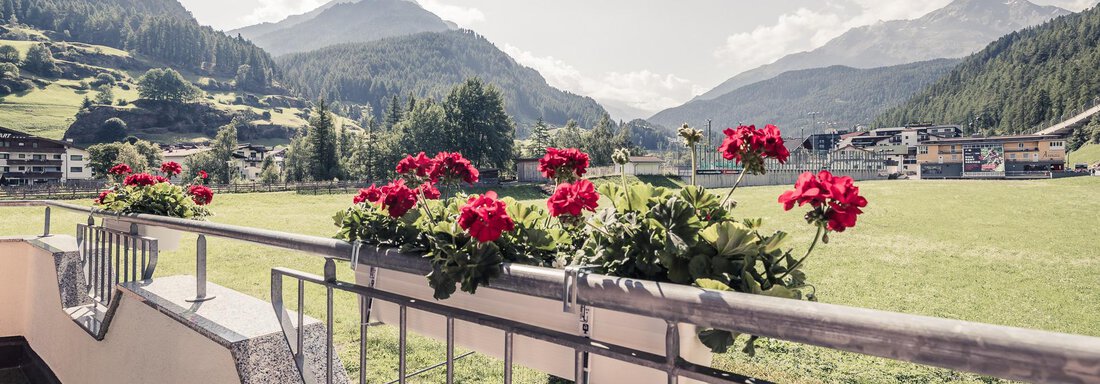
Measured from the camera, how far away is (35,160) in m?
70.0

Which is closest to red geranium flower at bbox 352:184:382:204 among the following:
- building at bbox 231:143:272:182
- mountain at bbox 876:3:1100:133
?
building at bbox 231:143:272:182

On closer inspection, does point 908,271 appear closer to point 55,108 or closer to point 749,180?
point 749,180

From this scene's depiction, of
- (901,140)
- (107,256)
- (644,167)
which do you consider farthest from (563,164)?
(901,140)

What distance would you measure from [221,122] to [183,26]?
59.1 m

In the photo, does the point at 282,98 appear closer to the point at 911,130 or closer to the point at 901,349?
the point at 911,130

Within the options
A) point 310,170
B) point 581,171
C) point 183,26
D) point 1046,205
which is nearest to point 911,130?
point 1046,205

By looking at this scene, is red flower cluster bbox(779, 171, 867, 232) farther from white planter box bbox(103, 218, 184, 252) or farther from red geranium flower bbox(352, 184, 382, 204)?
white planter box bbox(103, 218, 184, 252)

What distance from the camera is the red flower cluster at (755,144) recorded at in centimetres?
195

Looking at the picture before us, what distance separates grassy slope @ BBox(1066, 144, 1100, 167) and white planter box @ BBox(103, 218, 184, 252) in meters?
96.8

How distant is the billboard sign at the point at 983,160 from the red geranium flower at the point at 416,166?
74107mm

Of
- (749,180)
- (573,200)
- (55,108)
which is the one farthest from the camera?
(55,108)

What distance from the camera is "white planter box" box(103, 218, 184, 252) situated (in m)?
3.96

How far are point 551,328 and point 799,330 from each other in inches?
44.5

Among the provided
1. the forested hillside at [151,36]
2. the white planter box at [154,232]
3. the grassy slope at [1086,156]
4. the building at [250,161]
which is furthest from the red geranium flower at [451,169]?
the forested hillside at [151,36]
